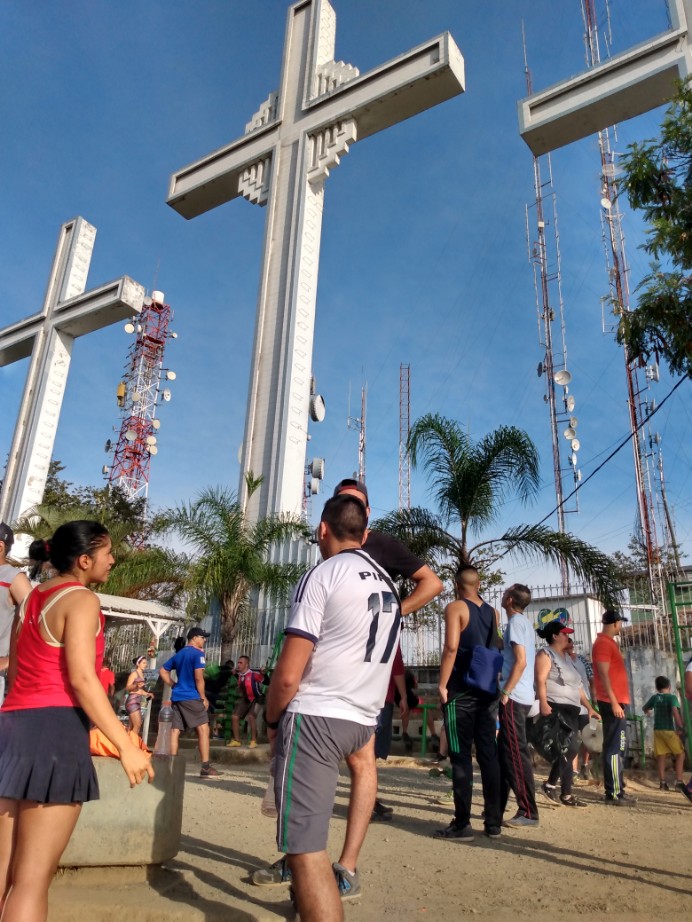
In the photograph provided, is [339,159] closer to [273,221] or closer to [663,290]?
[273,221]

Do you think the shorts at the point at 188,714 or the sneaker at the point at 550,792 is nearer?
the sneaker at the point at 550,792

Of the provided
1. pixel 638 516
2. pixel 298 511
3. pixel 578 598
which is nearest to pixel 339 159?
pixel 298 511

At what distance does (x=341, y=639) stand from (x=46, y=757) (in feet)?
3.22

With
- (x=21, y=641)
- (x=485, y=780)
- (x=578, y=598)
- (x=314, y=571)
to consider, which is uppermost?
(x=578, y=598)

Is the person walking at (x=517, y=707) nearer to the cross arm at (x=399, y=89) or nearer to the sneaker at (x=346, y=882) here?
the sneaker at (x=346, y=882)

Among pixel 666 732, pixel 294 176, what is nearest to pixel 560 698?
pixel 666 732

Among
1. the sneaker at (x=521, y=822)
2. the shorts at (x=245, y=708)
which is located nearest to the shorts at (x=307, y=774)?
the sneaker at (x=521, y=822)

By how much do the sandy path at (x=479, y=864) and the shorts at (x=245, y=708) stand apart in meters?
5.47

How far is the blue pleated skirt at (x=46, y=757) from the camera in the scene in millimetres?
2068

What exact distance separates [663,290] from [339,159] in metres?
10.7

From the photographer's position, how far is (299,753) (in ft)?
7.24

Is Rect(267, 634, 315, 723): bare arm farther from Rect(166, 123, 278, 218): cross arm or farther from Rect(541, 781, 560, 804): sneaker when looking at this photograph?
Rect(166, 123, 278, 218): cross arm

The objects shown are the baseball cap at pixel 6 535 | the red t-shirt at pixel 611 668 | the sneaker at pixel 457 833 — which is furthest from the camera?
the red t-shirt at pixel 611 668

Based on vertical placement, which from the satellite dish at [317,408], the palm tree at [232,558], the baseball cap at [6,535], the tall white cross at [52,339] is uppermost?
the tall white cross at [52,339]
